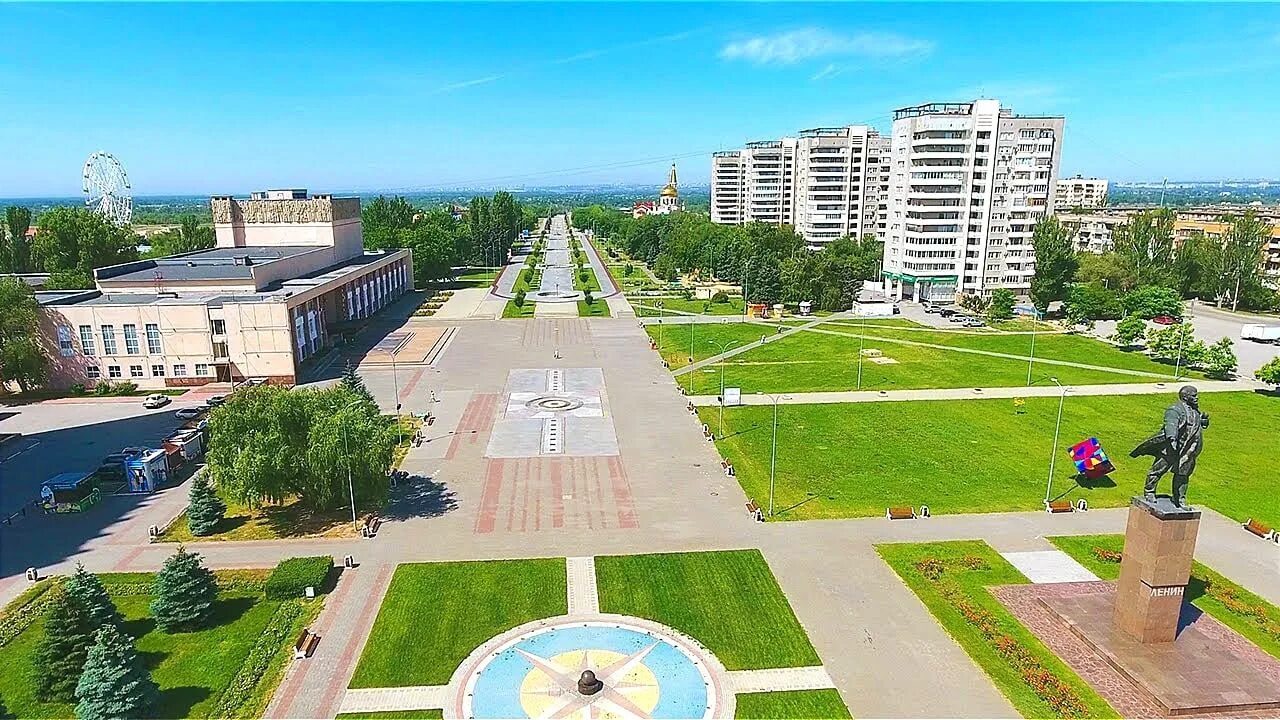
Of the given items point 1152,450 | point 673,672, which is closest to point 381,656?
point 673,672

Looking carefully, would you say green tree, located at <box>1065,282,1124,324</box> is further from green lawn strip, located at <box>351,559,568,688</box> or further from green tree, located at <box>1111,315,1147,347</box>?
green lawn strip, located at <box>351,559,568,688</box>

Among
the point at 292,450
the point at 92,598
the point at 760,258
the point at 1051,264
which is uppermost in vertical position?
the point at 760,258

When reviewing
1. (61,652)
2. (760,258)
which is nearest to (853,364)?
(760,258)

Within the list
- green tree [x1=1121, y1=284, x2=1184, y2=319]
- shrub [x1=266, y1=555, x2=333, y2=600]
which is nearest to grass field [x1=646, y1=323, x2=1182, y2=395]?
green tree [x1=1121, y1=284, x2=1184, y2=319]

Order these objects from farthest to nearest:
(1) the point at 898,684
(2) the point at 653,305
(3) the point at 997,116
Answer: (2) the point at 653,305 → (3) the point at 997,116 → (1) the point at 898,684

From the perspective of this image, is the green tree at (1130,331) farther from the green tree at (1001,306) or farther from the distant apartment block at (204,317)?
the distant apartment block at (204,317)

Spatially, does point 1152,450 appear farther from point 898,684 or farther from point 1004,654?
point 898,684

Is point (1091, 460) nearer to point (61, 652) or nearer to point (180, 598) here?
point (180, 598)
